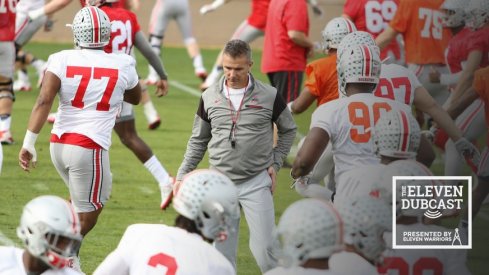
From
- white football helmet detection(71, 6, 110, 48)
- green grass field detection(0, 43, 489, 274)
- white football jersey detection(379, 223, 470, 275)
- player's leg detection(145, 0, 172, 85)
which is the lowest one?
green grass field detection(0, 43, 489, 274)

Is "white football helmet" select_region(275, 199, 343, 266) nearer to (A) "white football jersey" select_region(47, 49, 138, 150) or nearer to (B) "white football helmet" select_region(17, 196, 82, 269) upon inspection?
(B) "white football helmet" select_region(17, 196, 82, 269)

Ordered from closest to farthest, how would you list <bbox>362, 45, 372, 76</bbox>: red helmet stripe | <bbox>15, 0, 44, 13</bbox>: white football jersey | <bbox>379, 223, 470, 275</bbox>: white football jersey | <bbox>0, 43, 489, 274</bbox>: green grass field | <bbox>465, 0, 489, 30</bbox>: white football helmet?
<bbox>379, 223, 470, 275</bbox>: white football jersey
<bbox>362, 45, 372, 76</bbox>: red helmet stripe
<bbox>0, 43, 489, 274</bbox>: green grass field
<bbox>465, 0, 489, 30</bbox>: white football helmet
<bbox>15, 0, 44, 13</bbox>: white football jersey

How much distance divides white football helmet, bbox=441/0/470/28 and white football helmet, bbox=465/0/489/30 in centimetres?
17

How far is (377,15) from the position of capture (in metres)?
12.5

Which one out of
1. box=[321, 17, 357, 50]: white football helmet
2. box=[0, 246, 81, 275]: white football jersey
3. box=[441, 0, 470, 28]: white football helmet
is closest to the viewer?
box=[0, 246, 81, 275]: white football jersey

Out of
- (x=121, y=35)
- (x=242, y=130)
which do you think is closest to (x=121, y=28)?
(x=121, y=35)


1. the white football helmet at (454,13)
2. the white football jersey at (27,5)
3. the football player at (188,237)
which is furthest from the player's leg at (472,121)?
the white football jersey at (27,5)

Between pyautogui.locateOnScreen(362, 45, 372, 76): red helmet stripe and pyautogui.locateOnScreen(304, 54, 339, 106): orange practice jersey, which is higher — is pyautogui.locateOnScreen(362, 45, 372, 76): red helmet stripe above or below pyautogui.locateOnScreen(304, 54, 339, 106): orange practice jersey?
above

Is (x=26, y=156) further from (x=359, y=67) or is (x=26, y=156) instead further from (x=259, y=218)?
(x=359, y=67)

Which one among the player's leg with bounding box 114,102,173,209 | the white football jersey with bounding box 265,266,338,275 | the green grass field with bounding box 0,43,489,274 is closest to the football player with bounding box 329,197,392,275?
the white football jersey with bounding box 265,266,338,275

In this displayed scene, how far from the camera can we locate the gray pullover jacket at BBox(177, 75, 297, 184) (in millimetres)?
7406

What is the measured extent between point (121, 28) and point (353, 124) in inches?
149

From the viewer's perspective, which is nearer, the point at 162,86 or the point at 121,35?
the point at 162,86

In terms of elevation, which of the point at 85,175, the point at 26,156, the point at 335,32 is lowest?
the point at 85,175
